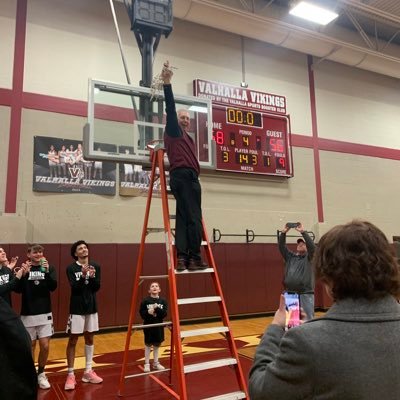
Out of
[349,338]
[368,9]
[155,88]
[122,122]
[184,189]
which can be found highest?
[368,9]

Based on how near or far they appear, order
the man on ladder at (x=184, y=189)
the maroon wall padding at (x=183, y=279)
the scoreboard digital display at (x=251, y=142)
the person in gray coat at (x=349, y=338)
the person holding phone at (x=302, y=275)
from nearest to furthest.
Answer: the person in gray coat at (x=349, y=338) → the man on ladder at (x=184, y=189) → the person holding phone at (x=302, y=275) → the maroon wall padding at (x=183, y=279) → the scoreboard digital display at (x=251, y=142)

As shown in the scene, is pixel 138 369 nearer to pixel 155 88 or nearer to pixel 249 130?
pixel 155 88

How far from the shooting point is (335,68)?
11023mm

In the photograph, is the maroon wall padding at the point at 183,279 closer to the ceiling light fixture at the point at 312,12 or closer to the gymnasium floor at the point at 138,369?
the gymnasium floor at the point at 138,369

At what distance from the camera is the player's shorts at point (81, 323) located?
431 cm

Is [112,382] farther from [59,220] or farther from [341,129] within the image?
[341,129]

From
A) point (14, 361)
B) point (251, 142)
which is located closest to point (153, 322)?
point (14, 361)

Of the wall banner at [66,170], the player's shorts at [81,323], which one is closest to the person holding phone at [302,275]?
the player's shorts at [81,323]

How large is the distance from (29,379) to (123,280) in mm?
6353

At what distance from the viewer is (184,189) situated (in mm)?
3629

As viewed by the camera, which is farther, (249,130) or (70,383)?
(249,130)

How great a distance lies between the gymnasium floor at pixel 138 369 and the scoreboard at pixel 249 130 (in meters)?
3.68

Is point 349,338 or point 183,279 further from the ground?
point 349,338

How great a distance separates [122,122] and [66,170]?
3409mm
